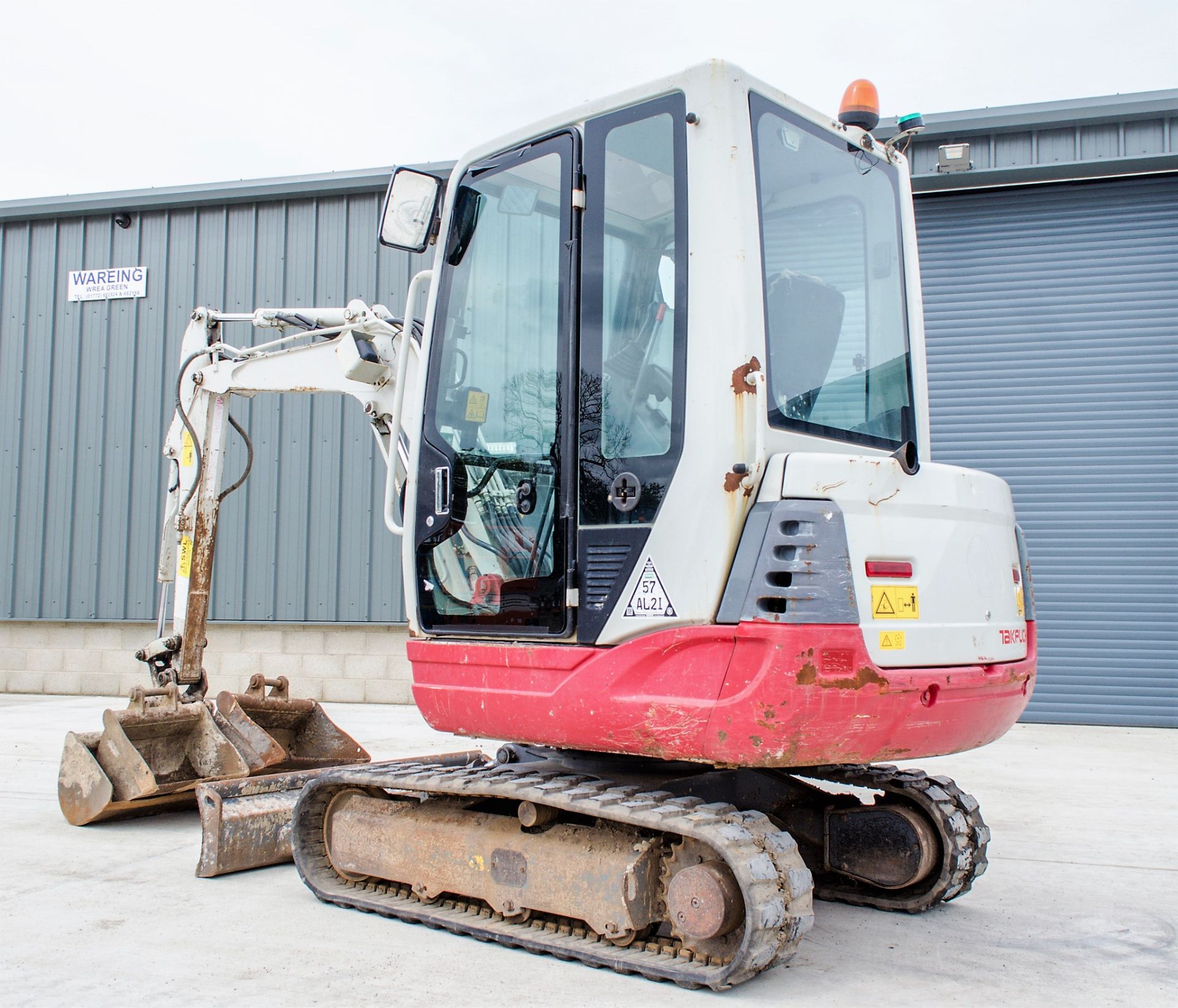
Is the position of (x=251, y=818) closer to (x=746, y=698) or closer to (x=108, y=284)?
(x=746, y=698)

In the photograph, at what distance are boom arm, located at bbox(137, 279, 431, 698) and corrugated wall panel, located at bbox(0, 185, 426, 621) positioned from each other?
5.71 m

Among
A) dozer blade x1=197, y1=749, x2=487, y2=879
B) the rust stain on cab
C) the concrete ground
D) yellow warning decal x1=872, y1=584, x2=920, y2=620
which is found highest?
the rust stain on cab

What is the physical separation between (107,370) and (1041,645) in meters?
11.1

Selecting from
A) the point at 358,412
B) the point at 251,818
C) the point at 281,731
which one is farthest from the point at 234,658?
the point at 251,818

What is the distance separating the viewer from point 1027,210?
11195 millimetres

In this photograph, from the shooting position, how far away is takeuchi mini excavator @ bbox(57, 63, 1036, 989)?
11.3 ft

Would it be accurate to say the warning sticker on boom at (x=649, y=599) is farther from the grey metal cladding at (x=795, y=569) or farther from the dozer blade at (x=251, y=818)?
the dozer blade at (x=251, y=818)

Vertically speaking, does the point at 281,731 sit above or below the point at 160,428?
below

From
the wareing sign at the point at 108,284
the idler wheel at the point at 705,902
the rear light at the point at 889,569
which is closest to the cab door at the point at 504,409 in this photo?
the idler wheel at the point at 705,902

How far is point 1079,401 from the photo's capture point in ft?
35.7

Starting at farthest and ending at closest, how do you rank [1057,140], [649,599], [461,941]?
1. [1057,140]
2. [461,941]
3. [649,599]

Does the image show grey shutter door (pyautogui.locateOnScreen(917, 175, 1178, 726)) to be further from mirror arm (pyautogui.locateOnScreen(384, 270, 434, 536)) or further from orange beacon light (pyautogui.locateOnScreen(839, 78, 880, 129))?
mirror arm (pyautogui.locateOnScreen(384, 270, 434, 536))

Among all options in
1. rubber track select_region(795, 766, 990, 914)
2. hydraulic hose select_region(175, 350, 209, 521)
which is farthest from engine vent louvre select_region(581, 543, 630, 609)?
hydraulic hose select_region(175, 350, 209, 521)

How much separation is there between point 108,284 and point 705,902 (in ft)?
40.8
